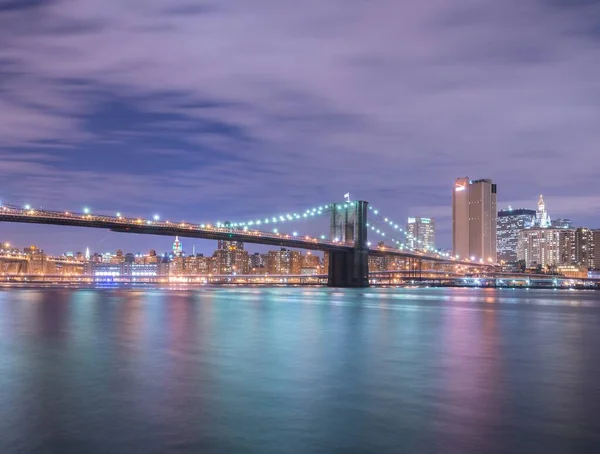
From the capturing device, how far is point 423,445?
27.9ft

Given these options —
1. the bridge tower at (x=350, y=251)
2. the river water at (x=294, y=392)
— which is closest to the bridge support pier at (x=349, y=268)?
the bridge tower at (x=350, y=251)

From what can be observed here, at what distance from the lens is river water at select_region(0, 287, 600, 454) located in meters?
8.65

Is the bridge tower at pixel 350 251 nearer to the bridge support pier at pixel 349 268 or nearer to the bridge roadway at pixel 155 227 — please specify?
the bridge support pier at pixel 349 268

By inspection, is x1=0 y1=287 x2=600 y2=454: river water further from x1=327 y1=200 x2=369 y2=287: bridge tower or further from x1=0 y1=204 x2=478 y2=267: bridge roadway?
x1=327 y1=200 x2=369 y2=287: bridge tower

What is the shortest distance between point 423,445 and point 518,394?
4392 mm

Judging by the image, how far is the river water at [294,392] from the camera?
8.65 m

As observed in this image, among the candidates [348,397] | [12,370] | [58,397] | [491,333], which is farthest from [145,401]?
[491,333]

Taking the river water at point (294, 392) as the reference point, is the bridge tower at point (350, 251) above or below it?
above

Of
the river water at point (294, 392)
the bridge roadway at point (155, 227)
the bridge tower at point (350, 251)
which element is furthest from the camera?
the bridge tower at point (350, 251)

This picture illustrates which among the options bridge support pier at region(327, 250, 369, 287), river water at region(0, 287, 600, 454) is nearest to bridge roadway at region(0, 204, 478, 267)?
bridge support pier at region(327, 250, 369, 287)

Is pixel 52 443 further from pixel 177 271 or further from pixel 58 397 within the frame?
pixel 177 271

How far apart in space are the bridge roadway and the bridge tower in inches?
68.9

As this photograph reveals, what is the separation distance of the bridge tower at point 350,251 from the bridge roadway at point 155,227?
1.75 m

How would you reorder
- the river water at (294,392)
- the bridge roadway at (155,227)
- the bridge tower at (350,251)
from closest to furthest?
the river water at (294,392), the bridge roadway at (155,227), the bridge tower at (350,251)
